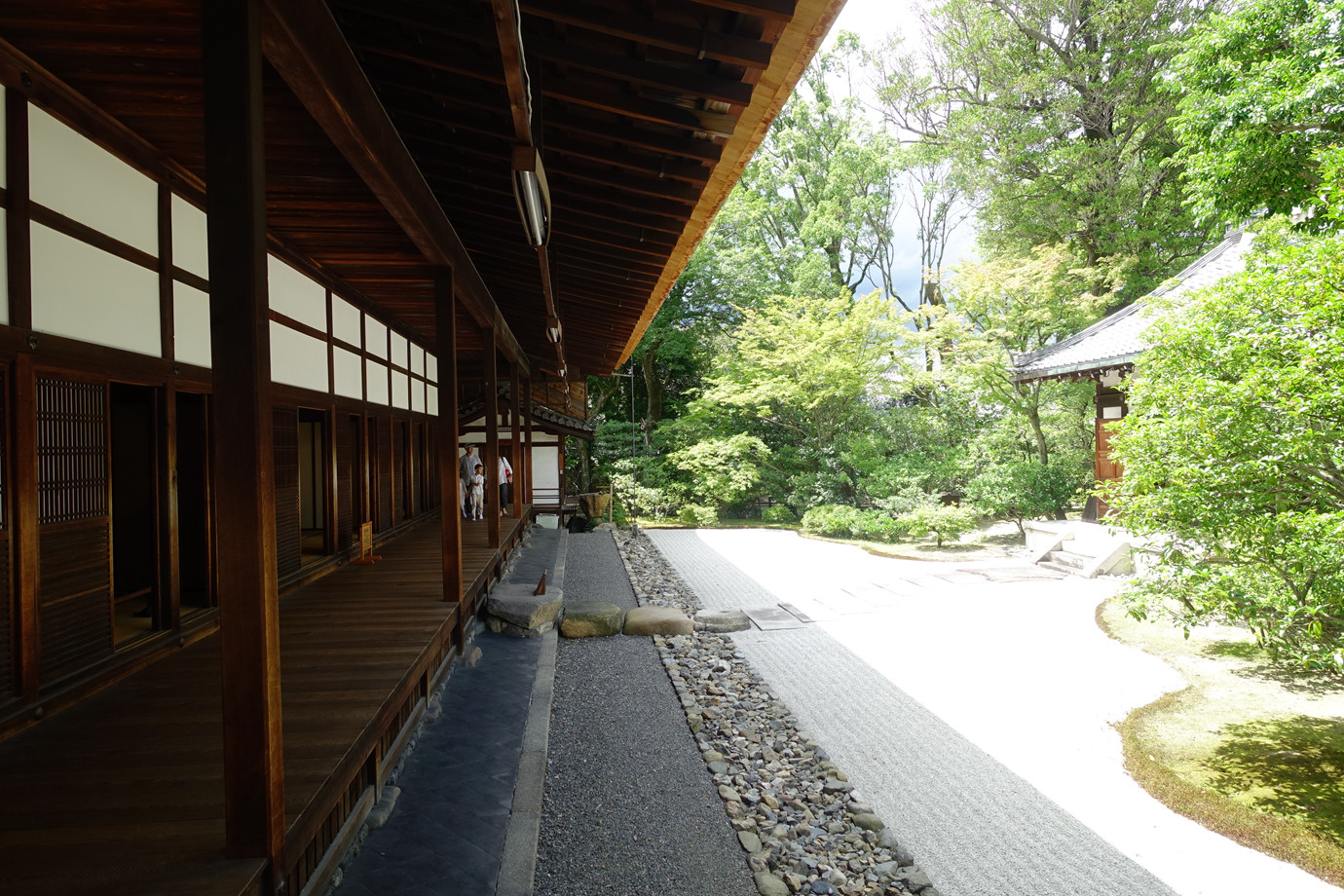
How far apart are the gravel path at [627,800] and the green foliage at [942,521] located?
32.5 feet

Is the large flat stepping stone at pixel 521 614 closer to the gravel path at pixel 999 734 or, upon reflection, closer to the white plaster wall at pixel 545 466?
the gravel path at pixel 999 734

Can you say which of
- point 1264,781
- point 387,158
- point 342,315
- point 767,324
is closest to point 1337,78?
point 1264,781

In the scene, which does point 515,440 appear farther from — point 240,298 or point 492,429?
point 240,298

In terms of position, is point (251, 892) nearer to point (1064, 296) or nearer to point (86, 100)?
point (86, 100)

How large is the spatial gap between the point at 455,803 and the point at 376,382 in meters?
5.35

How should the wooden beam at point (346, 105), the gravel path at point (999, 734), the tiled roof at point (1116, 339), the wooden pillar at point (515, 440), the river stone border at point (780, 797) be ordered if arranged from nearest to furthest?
the wooden beam at point (346, 105) < the river stone border at point (780, 797) < the gravel path at point (999, 734) < the wooden pillar at point (515, 440) < the tiled roof at point (1116, 339)

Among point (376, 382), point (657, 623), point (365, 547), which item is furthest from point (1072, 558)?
point (376, 382)

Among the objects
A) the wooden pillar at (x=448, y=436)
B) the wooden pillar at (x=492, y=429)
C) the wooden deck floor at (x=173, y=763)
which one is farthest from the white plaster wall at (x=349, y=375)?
the wooden deck floor at (x=173, y=763)

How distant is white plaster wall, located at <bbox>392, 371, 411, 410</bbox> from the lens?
830cm

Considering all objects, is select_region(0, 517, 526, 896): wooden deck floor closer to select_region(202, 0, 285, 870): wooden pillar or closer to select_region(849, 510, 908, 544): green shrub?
select_region(202, 0, 285, 870): wooden pillar

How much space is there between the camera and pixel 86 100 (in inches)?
120

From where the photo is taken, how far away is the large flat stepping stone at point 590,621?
6.80 m

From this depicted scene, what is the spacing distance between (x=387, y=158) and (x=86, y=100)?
140 centimetres

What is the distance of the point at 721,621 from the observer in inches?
297
